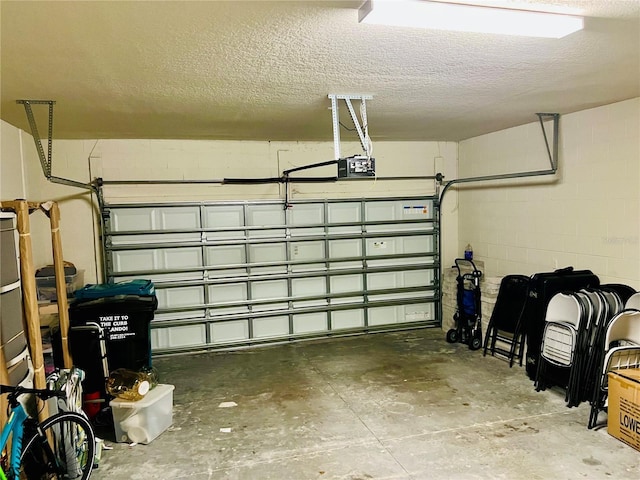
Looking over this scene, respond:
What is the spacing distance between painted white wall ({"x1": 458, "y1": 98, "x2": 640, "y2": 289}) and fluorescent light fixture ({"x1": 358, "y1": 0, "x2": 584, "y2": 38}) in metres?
2.54

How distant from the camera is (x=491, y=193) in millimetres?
6105

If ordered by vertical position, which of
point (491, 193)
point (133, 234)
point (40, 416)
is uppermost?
point (491, 193)

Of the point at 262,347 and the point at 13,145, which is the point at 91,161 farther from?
the point at 262,347

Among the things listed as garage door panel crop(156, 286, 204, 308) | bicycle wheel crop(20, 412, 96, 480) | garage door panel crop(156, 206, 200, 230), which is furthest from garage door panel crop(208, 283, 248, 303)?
bicycle wheel crop(20, 412, 96, 480)

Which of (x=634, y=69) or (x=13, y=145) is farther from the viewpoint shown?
(x=13, y=145)

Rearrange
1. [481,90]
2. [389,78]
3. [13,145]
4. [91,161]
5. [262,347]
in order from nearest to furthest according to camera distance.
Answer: [389,78], [481,90], [13,145], [91,161], [262,347]

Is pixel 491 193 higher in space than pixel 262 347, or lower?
higher

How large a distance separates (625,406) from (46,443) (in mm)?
3888

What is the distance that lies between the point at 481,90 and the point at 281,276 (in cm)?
351

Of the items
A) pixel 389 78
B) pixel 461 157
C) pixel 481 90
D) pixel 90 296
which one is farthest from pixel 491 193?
pixel 90 296

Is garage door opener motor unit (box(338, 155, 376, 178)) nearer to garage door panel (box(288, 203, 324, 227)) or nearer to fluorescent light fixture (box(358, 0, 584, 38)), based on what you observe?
fluorescent light fixture (box(358, 0, 584, 38))

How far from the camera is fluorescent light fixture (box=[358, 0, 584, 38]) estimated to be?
6.39 ft

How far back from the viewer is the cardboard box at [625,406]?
3.19 m

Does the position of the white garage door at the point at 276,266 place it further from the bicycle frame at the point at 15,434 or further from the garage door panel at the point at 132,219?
the bicycle frame at the point at 15,434
